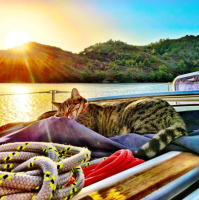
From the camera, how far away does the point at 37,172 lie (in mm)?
435

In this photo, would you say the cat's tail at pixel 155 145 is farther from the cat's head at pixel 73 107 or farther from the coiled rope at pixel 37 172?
the cat's head at pixel 73 107

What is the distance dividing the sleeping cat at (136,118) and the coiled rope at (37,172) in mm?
392

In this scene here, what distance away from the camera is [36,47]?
1158 cm

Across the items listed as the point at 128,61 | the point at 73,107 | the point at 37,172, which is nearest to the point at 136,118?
the point at 73,107

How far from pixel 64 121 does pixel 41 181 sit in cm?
54

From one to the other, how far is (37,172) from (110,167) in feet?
0.91

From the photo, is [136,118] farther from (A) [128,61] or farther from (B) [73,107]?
(A) [128,61]

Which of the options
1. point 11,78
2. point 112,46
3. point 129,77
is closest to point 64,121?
point 11,78

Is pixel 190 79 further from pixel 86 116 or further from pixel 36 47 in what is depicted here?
pixel 36 47

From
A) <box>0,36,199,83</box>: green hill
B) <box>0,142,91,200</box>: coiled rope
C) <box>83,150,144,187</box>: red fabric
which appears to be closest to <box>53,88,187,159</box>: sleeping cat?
<box>83,150,144,187</box>: red fabric

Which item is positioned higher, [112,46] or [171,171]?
[112,46]

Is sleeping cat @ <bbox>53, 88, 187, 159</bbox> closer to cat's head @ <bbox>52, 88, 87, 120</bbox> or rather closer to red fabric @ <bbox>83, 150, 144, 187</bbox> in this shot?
cat's head @ <bbox>52, 88, 87, 120</bbox>

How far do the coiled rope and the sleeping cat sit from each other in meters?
0.39

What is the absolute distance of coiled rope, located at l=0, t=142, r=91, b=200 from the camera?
0.41 meters
